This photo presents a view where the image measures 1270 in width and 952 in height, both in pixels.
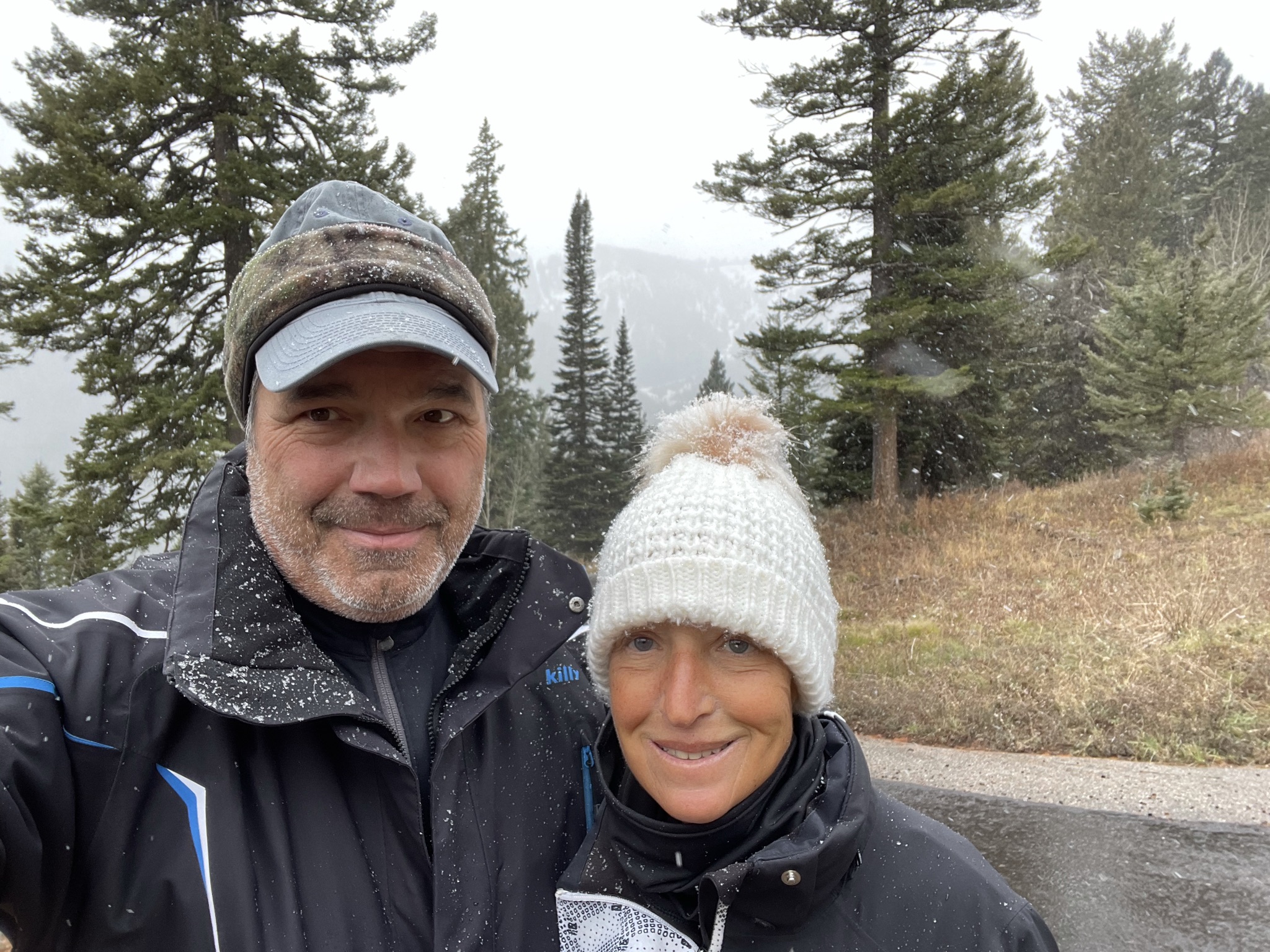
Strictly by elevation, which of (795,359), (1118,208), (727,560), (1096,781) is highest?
(1118,208)

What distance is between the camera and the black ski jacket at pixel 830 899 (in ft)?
5.32

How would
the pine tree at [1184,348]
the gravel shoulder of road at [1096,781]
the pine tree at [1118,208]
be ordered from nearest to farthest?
1. the gravel shoulder of road at [1096,781]
2. the pine tree at [1184,348]
3. the pine tree at [1118,208]

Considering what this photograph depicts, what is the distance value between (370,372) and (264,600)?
55cm

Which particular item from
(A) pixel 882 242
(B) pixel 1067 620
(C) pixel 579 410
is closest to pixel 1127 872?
(B) pixel 1067 620

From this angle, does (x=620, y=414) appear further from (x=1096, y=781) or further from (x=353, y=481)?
(x=353, y=481)

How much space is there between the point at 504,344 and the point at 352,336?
34.8 meters

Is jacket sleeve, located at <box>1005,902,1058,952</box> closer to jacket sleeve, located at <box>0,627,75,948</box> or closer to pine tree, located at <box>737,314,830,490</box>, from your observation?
jacket sleeve, located at <box>0,627,75,948</box>

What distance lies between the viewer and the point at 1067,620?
9.60 m

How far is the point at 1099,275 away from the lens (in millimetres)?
31266

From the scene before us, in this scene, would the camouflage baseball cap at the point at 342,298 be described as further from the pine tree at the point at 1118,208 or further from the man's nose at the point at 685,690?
the pine tree at the point at 1118,208

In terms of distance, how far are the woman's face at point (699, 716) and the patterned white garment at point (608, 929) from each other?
0.23 meters

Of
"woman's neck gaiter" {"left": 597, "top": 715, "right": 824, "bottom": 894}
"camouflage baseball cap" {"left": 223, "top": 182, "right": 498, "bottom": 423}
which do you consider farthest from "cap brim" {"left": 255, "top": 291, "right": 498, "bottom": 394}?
"woman's neck gaiter" {"left": 597, "top": 715, "right": 824, "bottom": 894}

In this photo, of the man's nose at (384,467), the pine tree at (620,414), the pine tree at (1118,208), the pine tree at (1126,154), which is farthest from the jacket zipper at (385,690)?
the pine tree at (620,414)

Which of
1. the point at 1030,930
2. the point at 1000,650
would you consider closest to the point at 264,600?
the point at 1030,930
